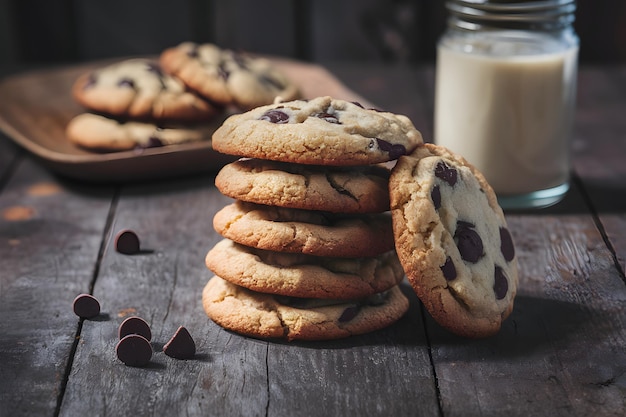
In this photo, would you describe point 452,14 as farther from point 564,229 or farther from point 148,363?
point 148,363

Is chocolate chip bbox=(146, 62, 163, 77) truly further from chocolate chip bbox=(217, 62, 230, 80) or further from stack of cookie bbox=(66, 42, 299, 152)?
chocolate chip bbox=(217, 62, 230, 80)

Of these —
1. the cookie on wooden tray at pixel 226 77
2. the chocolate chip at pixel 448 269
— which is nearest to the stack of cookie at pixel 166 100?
the cookie on wooden tray at pixel 226 77

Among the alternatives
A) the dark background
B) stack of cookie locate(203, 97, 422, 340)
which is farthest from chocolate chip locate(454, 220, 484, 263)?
the dark background

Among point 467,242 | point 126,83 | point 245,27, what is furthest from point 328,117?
point 245,27

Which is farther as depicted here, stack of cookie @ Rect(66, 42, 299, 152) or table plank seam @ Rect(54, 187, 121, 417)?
stack of cookie @ Rect(66, 42, 299, 152)

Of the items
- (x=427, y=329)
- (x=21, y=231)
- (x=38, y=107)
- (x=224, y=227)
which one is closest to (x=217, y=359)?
(x=224, y=227)
